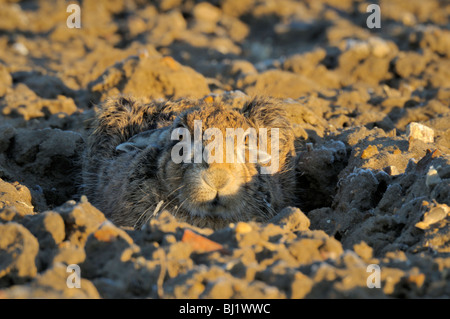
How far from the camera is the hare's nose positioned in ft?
17.3

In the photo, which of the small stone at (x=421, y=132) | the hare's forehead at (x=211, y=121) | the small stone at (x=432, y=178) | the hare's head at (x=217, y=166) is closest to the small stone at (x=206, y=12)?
the small stone at (x=421, y=132)

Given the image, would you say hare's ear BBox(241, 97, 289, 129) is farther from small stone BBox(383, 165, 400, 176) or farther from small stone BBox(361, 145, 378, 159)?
small stone BBox(383, 165, 400, 176)

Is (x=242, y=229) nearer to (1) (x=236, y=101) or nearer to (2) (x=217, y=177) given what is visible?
(2) (x=217, y=177)

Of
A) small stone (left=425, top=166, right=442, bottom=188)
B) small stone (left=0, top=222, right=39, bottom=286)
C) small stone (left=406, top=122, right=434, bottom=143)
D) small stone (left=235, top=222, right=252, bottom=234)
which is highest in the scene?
small stone (left=406, top=122, right=434, bottom=143)

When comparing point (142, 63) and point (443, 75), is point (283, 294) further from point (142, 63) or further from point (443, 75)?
point (443, 75)

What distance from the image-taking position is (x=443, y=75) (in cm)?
1037

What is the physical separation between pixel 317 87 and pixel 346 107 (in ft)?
3.61

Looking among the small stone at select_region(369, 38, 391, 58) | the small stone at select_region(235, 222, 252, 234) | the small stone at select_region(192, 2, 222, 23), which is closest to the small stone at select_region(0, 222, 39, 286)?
the small stone at select_region(235, 222, 252, 234)

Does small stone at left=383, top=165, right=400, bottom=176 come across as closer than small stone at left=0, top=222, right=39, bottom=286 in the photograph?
No

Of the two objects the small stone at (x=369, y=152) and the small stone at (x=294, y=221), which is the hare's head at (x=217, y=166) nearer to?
the small stone at (x=294, y=221)

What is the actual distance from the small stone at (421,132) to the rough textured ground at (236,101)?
19mm

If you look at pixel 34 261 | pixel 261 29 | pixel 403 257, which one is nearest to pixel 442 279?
pixel 403 257

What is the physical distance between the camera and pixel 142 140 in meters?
6.71

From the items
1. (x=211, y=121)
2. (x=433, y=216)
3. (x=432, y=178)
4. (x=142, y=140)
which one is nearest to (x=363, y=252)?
(x=433, y=216)
